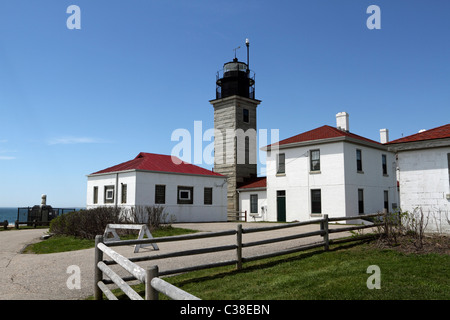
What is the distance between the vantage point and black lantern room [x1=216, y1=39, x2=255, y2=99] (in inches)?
1531

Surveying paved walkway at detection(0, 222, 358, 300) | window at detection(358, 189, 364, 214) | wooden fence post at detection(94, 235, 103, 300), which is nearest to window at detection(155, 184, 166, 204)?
paved walkway at detection(0, 222, 358, 300)

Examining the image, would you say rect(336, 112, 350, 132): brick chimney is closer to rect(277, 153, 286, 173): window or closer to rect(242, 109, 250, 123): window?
rect(277, 153, 286, 173): window

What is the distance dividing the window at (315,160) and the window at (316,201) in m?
1.61

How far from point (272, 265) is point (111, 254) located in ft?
15.7

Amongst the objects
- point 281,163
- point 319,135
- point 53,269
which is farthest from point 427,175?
point 281,163

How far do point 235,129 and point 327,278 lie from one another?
29740mm

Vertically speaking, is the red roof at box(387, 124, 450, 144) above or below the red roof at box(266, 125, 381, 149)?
below

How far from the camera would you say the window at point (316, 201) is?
28.1m

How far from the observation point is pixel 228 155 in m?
37.4

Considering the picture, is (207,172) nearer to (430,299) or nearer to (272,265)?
(272,265)

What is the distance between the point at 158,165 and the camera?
98.5ft

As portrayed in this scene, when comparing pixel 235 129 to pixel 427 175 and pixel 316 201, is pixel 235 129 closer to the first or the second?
pixel 316 201

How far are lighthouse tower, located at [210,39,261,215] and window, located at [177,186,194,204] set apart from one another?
20.9 feet

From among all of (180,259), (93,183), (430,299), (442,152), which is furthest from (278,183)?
(430,299)
